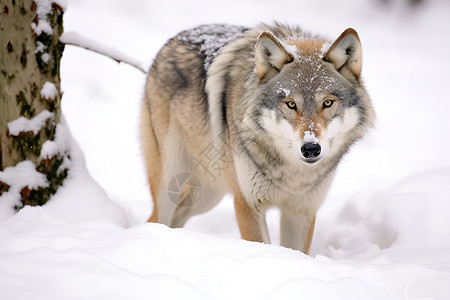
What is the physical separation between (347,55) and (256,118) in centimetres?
70

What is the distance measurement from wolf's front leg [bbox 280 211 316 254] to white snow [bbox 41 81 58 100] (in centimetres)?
188

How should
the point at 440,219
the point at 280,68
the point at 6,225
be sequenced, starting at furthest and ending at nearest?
1. the point at 440,219
2. the point at 280,68
3. the point at 6,225

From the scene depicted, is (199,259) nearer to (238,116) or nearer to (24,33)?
(238,116)

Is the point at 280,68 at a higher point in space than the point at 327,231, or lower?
higher

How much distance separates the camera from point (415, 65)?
33.0 ft

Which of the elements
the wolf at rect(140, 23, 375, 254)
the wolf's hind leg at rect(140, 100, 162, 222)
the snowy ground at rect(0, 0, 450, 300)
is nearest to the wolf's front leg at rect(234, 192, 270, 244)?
the wolf at rect(140, 23, 375, 254)

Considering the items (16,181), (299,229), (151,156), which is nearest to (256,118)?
(299,229)

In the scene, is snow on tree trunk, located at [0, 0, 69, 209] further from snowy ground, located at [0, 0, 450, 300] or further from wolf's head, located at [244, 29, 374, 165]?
wolf's head, located at [244, 29, 374, 165]

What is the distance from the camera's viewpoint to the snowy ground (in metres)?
1.76

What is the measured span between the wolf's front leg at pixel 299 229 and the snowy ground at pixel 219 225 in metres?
0.22

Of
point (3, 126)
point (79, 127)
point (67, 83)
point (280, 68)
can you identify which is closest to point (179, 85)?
A: point (280, 68)

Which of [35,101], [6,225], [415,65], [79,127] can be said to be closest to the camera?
[6,225]

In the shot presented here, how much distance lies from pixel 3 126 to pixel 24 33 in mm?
640

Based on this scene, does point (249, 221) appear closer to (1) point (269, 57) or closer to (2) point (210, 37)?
(1) point (269, 57)
